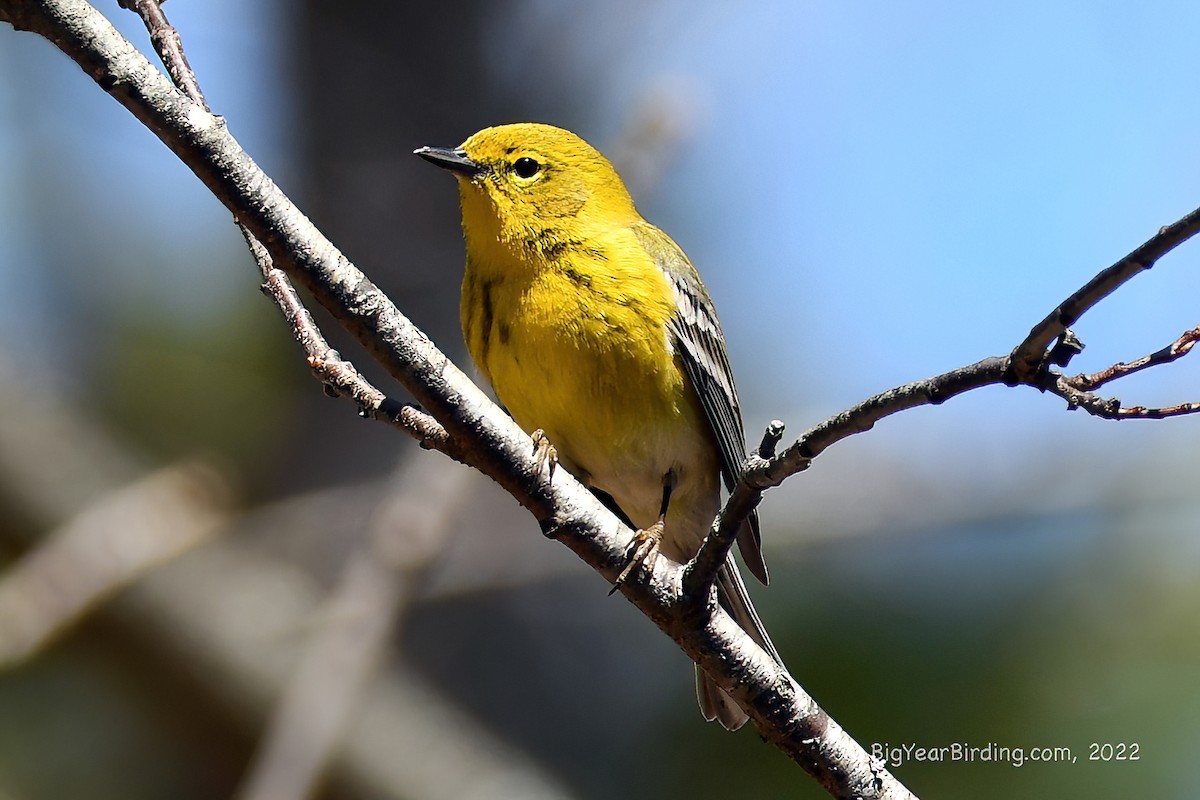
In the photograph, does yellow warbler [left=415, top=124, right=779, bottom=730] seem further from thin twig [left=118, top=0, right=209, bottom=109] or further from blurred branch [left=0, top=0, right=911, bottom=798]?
thin twig [left=118, top=0, right=209, bottom=109]

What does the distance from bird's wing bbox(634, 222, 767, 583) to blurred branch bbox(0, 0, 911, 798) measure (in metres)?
0.90

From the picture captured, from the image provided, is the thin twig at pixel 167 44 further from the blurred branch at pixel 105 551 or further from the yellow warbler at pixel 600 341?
the blurred branch at pixel 105 551

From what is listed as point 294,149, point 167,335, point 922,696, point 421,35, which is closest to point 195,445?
point 167,335

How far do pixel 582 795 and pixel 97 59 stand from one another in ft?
14.7

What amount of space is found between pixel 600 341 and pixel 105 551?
7.73ft

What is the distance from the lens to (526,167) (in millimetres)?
3885

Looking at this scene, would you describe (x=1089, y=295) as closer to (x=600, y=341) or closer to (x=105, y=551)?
(x=600, y=341)

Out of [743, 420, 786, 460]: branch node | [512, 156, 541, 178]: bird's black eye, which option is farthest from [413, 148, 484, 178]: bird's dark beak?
[743, 420, 786, 460]: branch node

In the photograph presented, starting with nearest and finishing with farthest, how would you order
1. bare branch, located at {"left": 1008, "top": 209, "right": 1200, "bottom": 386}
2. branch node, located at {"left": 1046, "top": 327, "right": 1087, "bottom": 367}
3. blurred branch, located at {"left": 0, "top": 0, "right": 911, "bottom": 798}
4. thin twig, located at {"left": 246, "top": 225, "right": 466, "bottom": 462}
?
bare branch, located at {"left": 1008, "top": 209, "right": 1200, "bottom": 386} → branch node, located at {"left": 1046, "top": 327, "right": 1087, "bottom": 367} → blurred branch, located at {"left": 0, "top": 0, "right": 911, "bottom": 798} → thin twig, located at {"left": 246, "top": 225, "right": 466, "bottom": 462}

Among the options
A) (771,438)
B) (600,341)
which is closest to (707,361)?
(600,341)

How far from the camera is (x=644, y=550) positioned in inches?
106

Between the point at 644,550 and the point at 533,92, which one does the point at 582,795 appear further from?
the point at 533,92

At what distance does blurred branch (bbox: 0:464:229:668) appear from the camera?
4.24 metres

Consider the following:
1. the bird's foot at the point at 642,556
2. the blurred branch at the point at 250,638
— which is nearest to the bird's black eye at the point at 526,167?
the bird's foot at the point at 642,556
